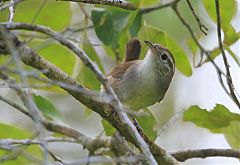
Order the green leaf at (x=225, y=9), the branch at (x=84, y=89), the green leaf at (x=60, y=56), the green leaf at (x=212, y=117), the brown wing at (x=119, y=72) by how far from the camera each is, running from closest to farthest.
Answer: the branch at (x=84, y=89), the green leaf at (x=225, y=9), the green leaf at (x=212, y=117), the green leaf at (x=60, y=56), the brown wing at (x=119, y=72)

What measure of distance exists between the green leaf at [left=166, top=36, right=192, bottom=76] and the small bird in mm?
108

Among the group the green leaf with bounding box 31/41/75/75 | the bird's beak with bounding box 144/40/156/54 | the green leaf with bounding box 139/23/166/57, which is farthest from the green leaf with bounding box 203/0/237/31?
the green leaf with bounding box 31/41/75/75

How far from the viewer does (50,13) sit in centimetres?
322

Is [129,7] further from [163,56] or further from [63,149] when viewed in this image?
[63,149]

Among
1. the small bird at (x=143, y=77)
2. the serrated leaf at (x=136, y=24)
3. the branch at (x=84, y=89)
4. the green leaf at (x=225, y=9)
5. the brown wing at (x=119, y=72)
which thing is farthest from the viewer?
the brown wing at (x=119, y=72)

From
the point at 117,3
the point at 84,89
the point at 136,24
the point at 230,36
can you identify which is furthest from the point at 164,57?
the point at 136,24

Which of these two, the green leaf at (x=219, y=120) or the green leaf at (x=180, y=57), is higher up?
the green leaf at (x=180, y=57)

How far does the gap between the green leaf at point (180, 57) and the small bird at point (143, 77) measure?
11cm

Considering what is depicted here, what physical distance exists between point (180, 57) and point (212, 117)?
0.41 m

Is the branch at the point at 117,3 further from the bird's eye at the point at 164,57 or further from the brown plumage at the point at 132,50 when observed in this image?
the bird's eye at the point at 164,57

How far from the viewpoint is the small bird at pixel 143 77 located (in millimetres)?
3508

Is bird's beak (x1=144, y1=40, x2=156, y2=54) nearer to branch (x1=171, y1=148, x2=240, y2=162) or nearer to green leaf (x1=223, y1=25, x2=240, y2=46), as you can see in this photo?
green leaf (x1=223, y1=25, x2=240, y2=46)

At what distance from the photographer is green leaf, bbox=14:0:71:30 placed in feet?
10.4

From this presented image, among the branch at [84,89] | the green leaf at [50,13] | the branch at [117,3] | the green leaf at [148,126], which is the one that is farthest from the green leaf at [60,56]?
the branch at [117,3]
